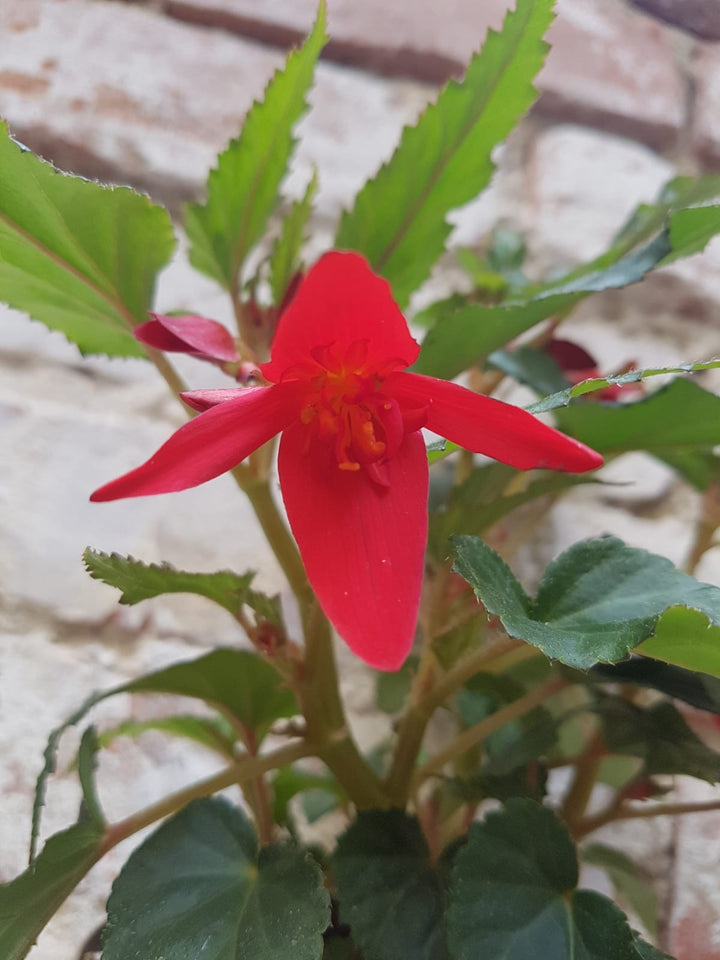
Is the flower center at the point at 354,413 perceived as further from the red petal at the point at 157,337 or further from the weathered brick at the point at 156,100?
the weathered brick at the point at 156,100

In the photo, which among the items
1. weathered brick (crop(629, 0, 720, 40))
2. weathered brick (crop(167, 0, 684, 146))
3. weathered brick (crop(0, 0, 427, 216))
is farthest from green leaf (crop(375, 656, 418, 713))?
weathered brick (crop(629, 0, 720, 40))

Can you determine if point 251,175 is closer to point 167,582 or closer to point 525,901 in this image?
point 167,582

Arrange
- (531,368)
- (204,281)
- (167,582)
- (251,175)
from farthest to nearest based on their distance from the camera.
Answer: (204,281)
(531,368)
(251,175)
(167,582)

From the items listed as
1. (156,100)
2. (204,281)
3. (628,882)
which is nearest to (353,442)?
(628,882)

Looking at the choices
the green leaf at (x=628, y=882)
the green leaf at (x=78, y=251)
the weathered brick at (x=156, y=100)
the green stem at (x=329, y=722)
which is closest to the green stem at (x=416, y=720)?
the green stem at (x=329, y=722)

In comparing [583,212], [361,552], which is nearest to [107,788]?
[361,552]

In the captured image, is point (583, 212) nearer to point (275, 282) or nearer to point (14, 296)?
point (275, 282)
